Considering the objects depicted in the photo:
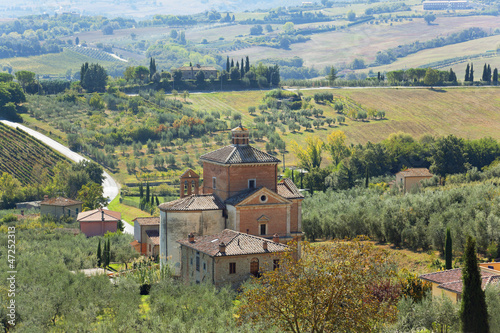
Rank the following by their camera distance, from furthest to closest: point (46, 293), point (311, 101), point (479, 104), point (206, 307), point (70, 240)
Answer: point (311, 101)
point (479, 104)
point (70, 240)
point (46, 293)
point (206, 307)

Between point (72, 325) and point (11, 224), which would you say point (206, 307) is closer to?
point (72, 325)

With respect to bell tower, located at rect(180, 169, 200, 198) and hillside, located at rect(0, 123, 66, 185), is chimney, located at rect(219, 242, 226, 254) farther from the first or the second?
hillside, located at rect(0, 123, 66, 185)

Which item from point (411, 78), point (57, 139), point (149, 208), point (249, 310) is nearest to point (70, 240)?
point (149, 208)

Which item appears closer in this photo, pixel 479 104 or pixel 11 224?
pixel 11 224

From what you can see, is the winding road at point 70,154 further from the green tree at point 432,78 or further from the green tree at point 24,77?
the green tree at point 432,78

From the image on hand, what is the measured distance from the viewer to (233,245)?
4825 cm

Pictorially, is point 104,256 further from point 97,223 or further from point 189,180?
point 97,223

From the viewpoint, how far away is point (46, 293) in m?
40.7

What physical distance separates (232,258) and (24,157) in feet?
284

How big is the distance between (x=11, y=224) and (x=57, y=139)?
58724mm

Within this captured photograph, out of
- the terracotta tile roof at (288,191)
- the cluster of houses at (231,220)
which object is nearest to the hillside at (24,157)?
the cluster of houses at (231,220)

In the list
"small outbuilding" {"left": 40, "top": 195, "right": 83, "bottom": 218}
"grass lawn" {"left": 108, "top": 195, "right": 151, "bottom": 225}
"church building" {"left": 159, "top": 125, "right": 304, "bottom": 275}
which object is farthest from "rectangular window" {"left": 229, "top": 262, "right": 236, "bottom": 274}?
"small outbuilding" {"left": 40, "top": 195, "right": 83, "bottom": 218}

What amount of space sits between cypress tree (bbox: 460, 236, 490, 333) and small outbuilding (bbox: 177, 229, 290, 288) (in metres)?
15.2

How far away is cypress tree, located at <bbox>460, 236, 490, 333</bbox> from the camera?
108 ft
